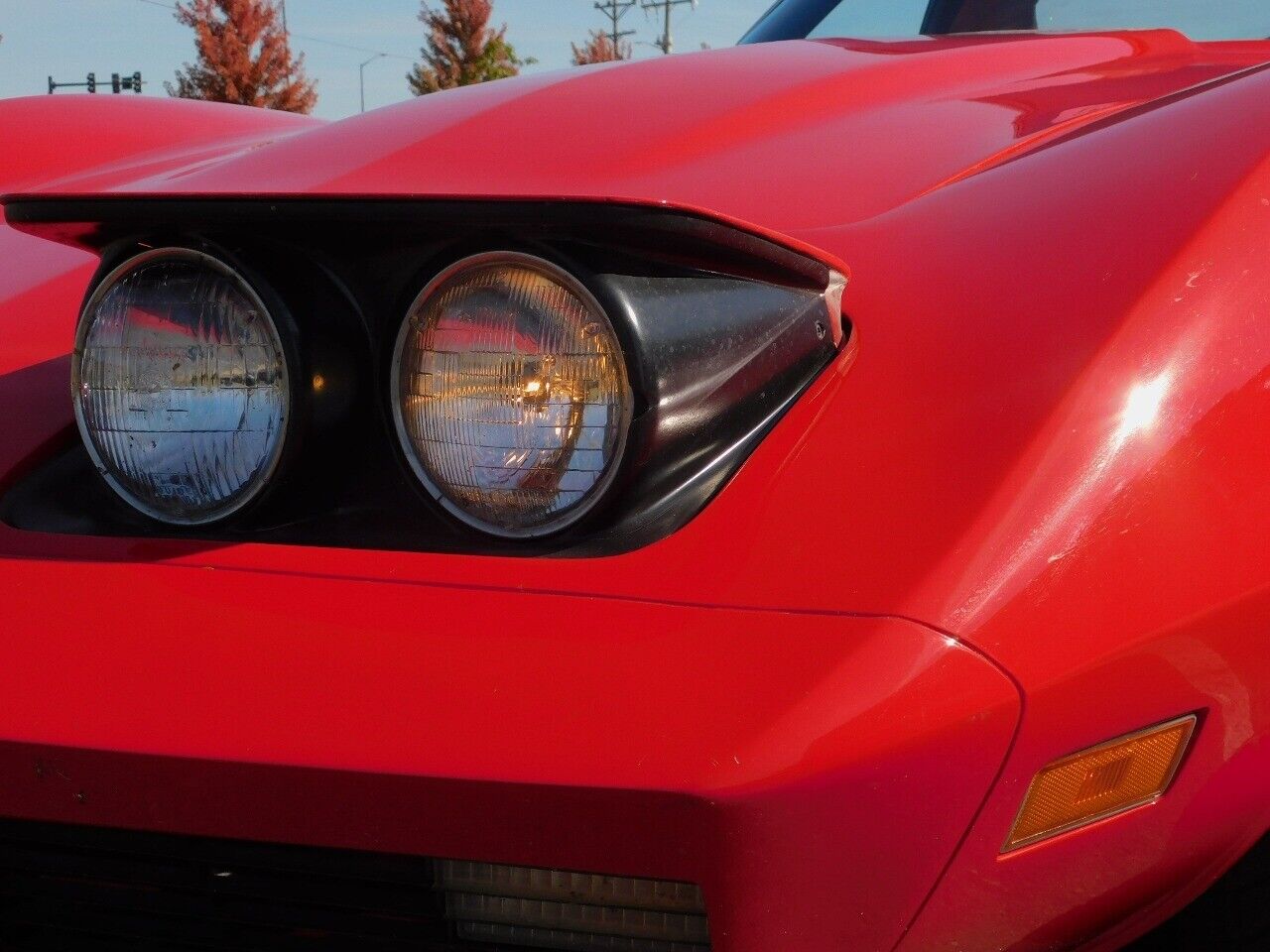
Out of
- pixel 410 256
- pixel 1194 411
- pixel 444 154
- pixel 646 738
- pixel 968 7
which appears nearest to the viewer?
pixel 646 738

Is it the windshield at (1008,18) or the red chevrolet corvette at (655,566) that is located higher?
the windshield at (1008,18)

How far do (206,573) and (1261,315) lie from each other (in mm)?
783

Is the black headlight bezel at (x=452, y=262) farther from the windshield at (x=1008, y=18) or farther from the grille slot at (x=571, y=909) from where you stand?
the windshield at (x=1008, y=18)

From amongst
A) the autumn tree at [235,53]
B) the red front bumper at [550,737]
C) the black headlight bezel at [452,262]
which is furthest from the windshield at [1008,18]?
the autumn tree at [235,53]

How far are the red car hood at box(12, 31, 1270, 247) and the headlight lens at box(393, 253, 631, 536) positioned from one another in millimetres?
120

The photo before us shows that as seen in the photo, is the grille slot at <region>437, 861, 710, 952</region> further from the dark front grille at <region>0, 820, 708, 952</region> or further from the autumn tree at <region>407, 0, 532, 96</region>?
the autumn tree at <region>407, 0, 532, 96</region>

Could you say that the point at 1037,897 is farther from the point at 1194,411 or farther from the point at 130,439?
the point at 130,439

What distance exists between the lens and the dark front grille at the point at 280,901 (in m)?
1.01

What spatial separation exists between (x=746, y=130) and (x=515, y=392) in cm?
49

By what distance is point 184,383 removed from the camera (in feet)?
3.68

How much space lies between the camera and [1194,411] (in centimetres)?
100

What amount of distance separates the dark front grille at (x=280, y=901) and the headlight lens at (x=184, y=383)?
0.26 m

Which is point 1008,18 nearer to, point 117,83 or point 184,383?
point 184,383

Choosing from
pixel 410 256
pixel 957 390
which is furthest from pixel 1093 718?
pixel 410 256
